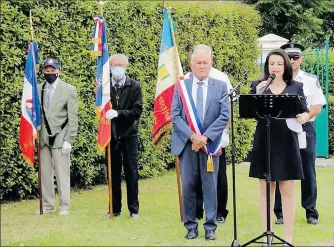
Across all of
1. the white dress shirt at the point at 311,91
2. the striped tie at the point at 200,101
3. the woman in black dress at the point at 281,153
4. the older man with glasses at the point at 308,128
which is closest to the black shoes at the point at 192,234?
the woman in black dress at the point at 281,153

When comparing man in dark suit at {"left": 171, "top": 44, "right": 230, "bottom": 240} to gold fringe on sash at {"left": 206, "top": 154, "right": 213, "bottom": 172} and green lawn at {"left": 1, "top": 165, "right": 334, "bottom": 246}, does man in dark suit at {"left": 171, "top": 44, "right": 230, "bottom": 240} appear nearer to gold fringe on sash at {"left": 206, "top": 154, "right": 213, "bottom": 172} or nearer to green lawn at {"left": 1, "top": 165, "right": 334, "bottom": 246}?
gold fringe on sash at {"left": 206, "top": 154, "right": 213, "bottom": 172}

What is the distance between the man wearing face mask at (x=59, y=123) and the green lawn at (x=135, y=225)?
1.63 feet

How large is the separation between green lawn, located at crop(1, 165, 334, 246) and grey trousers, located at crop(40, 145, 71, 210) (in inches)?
9.5

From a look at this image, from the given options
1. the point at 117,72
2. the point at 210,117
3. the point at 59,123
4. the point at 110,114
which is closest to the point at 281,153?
the point at 210,117

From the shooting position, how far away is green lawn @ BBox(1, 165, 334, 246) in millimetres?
8697

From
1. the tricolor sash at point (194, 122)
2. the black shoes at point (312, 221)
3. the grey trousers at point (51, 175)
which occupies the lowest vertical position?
the black shoes at point (312, 221)

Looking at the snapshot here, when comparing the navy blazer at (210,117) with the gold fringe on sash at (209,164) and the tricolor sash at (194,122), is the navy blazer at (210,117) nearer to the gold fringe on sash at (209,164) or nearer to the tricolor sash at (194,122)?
the tricolor sash at (194,122)

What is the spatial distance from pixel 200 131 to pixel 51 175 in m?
2.85

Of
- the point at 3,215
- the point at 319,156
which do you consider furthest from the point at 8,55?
the point at 319,156

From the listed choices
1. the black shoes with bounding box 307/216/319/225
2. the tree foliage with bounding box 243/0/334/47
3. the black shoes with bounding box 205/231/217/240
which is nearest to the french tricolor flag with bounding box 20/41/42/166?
the black shoes with bounding box 205/231/217/240

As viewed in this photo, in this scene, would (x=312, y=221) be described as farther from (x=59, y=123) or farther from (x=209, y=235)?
(x=59, y=123)

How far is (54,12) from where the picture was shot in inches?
462

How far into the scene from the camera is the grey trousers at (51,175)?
1039 centimetres

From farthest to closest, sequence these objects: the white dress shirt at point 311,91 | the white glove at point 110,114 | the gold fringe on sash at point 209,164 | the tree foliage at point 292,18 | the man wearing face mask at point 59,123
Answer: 1. the tree foliage at point 292,18
2. the man wearing face mask at point 59,123
3. the white glove at point 110,114
4. the white dress shirt at point 311,91
5. the gold fringe on sash at point 209,164
